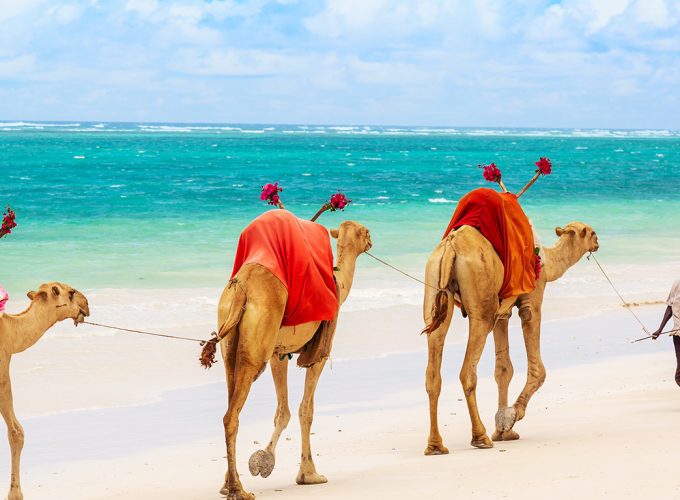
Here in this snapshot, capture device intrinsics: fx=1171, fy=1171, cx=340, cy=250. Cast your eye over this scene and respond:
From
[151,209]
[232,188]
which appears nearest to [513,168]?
[232,188]

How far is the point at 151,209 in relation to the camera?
146 ft

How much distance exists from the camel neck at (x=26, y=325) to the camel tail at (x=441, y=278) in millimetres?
2778

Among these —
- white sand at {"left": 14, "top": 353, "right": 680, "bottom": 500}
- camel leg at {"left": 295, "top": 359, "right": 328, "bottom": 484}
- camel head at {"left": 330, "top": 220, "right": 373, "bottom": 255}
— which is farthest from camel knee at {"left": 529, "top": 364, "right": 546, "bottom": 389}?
camel leg at {"left": 295, "top": 359, "right": 328, "bottom": 484}

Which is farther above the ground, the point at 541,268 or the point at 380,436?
the point at 541,268

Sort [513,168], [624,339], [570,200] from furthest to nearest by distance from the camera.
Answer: [513,168]
[570,200]
[624,339]

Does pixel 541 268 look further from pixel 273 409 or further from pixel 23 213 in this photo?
pixel 23 213

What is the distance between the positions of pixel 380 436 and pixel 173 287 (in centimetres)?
1221

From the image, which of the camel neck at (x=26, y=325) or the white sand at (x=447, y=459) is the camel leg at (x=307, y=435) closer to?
the white sand at (x=447, y=459)

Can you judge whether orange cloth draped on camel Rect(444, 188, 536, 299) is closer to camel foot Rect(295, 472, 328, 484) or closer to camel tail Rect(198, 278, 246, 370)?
camel foot Rect(295, 472, 328, 484)

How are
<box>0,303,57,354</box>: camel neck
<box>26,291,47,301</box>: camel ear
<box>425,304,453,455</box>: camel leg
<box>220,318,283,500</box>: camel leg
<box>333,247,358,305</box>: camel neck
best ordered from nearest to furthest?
1. <box>220,318,283,500</box>: camel leg
2. <box>0,303,57,354</box>: camel neck
3. <box>26,291,47,301</box>: camel ear
4. <box>333,247,358,305</box>: camel neck
5. <box>425,304,453,455</box>: camel leg

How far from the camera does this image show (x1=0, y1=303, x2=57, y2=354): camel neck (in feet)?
26.4

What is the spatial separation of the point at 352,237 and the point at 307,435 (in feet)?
5.45

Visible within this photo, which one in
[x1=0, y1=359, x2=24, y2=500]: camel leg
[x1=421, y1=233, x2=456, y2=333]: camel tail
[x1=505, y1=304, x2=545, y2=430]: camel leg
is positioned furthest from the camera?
[x1=505, y1=304, x2=545, y2=430]: camel leg

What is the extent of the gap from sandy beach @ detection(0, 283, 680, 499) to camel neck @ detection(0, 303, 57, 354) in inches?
44.4
